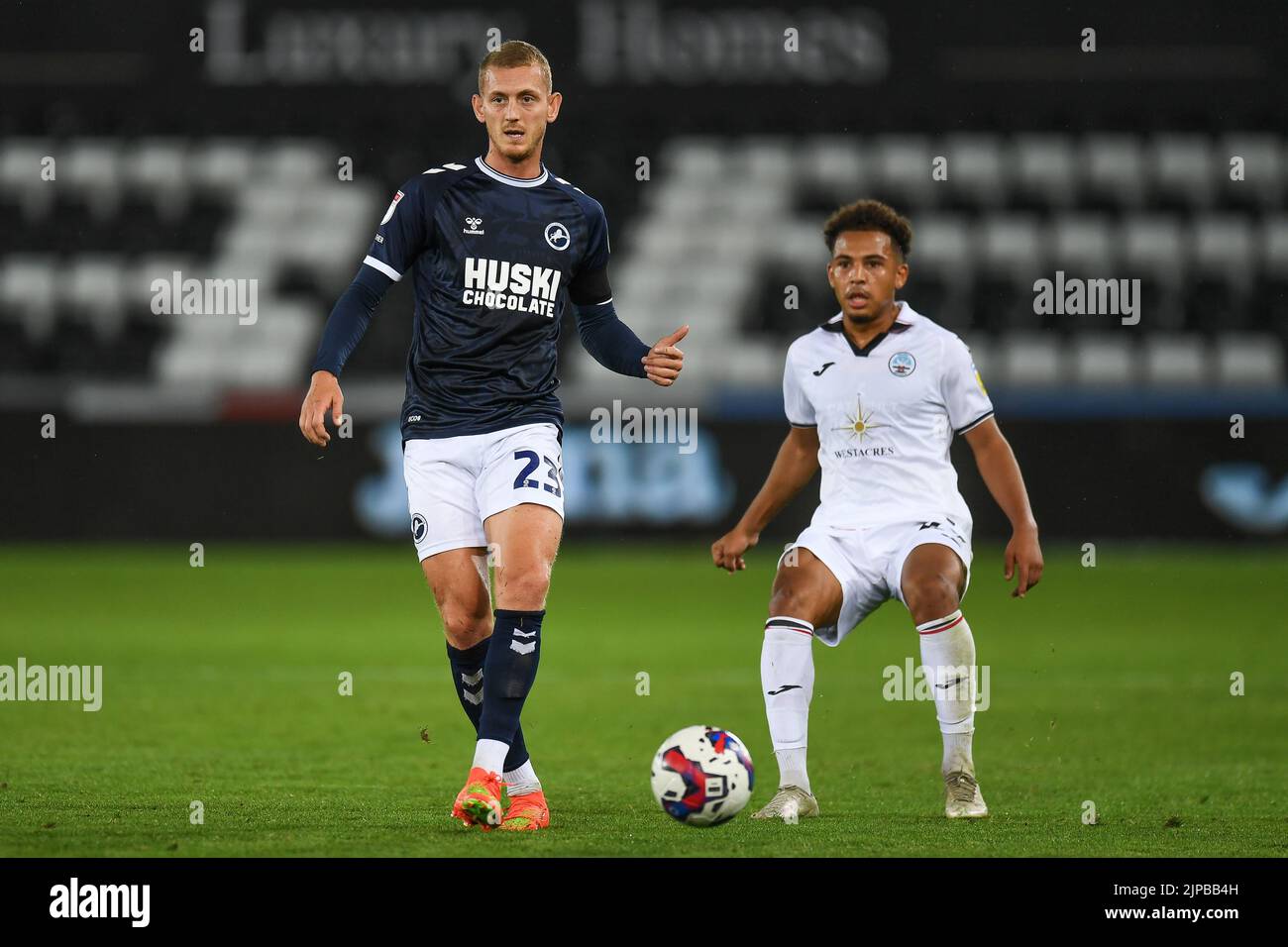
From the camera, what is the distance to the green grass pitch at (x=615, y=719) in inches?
208

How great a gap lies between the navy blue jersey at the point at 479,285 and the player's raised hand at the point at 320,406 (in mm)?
420

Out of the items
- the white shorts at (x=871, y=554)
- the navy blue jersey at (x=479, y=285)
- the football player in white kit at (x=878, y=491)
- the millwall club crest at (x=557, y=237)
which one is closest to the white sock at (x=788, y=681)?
the football player in white kit at (x=878, y=491)

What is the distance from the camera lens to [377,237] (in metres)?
5.80

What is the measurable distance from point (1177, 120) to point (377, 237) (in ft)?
57.1

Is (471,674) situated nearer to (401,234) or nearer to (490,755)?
(490,755)

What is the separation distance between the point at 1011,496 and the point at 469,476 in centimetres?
175

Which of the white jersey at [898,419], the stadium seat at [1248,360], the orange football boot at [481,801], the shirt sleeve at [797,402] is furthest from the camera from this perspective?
the stadium seat at [1248,360]

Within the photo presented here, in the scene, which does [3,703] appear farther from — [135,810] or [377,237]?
[377,237]

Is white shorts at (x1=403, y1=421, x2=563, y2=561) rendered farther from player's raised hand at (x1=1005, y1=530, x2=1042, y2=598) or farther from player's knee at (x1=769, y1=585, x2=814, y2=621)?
player's raised hand at (x1=1005, y1=530, x2=1042, y2=598)

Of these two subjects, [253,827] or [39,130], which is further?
[39,130]

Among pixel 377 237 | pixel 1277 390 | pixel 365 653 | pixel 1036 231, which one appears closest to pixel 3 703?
pixel 365 653

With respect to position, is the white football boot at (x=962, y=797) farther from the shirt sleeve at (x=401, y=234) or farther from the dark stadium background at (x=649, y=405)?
the shirt sleeve at (x=401, y=234)

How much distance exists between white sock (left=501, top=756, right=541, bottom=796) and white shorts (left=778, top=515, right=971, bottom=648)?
1077 millimetres

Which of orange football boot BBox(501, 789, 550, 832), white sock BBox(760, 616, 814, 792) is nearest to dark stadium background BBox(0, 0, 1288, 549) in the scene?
white sock BBox(760, 616, 814, 792)
